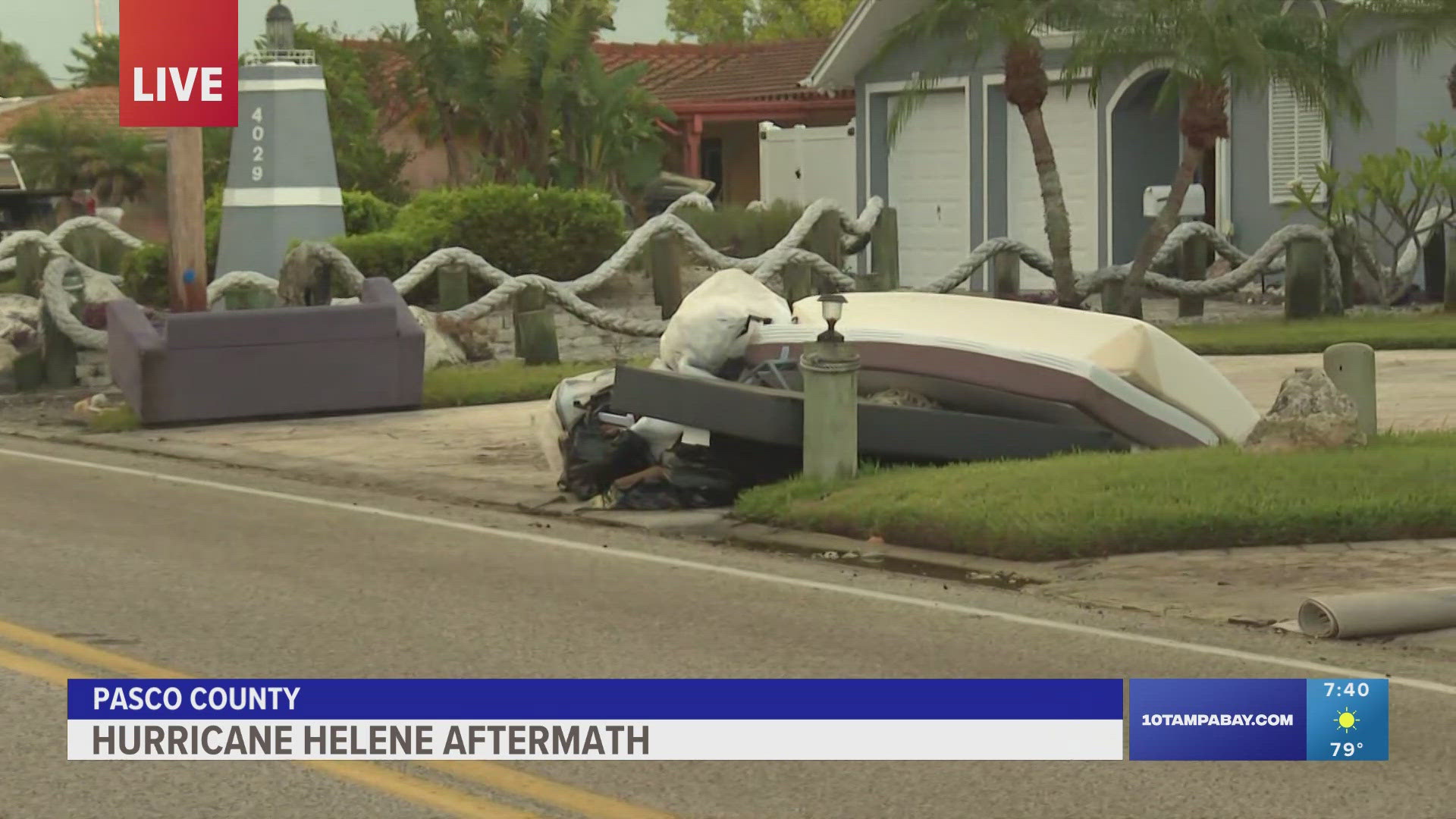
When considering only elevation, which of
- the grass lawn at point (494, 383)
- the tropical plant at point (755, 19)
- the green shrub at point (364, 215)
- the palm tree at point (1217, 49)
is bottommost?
the grass lawn at point (494, 383)

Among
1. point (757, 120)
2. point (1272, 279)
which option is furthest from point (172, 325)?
point (757, 120)

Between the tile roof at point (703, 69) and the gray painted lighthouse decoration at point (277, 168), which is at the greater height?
the tile roof at point (703, 69)

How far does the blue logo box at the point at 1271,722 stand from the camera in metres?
7.23

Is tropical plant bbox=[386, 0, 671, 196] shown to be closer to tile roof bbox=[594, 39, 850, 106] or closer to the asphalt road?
tile roof bbox=[594, 39, 850, 106]

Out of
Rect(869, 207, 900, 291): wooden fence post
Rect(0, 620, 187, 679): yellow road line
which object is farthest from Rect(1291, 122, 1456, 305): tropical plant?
Rect(0, 620, 187, 679): yellow road line

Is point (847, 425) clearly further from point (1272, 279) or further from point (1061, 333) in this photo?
point (1272, 279)

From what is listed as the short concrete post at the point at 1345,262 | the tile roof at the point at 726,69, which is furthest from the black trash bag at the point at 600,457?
the tile roof at the point at 726,69

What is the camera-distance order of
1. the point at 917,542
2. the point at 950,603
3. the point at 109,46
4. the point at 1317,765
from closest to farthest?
the point at 1317,765
the point at 950,603
the point at 917,542
the point at 109,46

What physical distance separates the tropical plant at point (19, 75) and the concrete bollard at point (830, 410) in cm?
7341

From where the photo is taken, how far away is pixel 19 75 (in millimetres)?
92188

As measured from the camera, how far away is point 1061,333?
44.0 ft

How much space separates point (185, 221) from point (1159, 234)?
972 cm

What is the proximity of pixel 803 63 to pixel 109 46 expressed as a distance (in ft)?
112

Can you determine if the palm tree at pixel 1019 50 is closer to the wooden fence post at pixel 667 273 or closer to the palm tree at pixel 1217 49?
the palm tree at pixel 1217 49
